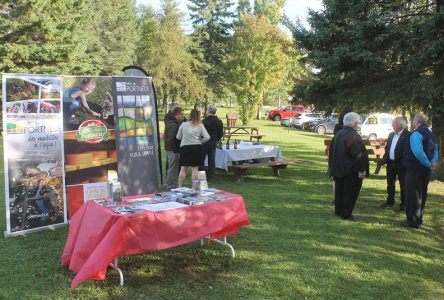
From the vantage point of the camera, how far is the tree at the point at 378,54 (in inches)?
362

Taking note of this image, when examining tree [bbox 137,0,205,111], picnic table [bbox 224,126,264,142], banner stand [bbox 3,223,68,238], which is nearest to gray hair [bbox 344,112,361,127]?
banner stand [bbox 3,223,68,238]

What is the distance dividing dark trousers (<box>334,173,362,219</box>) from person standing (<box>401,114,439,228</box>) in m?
0.80

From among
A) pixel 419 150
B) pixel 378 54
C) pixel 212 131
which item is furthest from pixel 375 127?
pixel 419 150

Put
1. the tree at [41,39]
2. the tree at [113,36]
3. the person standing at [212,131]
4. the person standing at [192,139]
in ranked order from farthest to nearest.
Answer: the tree at [113,36], the tree at [41,39], the person standing at [212,131], the person standing at [192,139]

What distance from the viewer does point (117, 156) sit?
690 cm

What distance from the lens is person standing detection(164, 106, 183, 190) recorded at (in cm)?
894

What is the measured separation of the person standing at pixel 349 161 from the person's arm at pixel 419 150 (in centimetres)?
75

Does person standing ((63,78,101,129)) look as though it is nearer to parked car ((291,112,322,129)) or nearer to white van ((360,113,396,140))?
white van ((360,113,396,140))

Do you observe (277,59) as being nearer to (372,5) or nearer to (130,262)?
(372,5)

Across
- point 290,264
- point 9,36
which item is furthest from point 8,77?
point 9,36

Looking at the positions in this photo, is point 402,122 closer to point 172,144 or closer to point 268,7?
point 172,144

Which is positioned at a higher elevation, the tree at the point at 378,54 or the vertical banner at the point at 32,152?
the tree at the point at 378,54

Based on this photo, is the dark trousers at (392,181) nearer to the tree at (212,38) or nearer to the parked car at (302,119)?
the parked car at (302,119)

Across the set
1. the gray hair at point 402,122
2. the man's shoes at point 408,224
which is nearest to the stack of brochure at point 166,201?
the man's shoes at point 408,224
